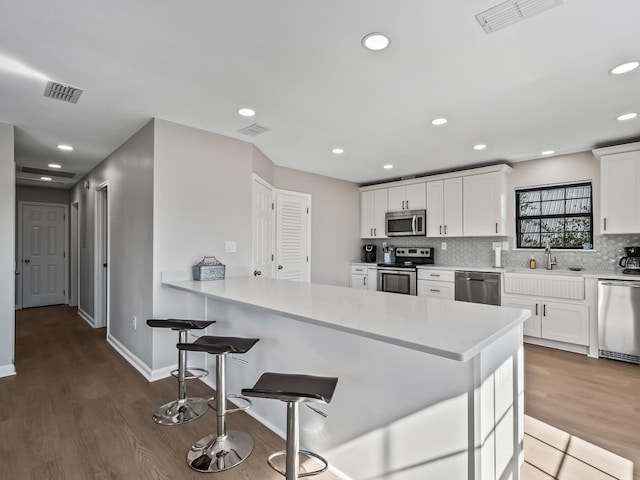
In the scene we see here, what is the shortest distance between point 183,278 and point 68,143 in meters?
2.18

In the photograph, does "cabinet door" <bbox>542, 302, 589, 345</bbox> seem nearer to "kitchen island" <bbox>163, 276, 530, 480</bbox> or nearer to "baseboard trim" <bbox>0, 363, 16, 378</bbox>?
"kitchen island" <bbox>163, 276, 530, 480</bbox>

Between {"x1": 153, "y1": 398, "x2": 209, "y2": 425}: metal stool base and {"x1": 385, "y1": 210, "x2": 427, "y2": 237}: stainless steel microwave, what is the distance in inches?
157

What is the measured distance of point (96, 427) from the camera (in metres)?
2.30

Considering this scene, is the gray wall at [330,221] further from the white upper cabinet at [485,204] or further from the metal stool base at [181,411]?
the metal stool base at [181,411]

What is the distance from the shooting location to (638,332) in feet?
11.2

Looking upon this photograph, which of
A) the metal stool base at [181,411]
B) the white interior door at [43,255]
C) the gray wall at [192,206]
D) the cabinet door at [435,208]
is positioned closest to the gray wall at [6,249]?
the gray wall at [192,206]

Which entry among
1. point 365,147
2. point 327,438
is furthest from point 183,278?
point 365,147

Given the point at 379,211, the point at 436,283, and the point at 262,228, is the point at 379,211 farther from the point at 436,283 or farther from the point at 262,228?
the point at 262,228

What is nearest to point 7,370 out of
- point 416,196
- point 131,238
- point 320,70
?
point 131,238

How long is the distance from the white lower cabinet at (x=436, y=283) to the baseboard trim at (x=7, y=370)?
488 cm

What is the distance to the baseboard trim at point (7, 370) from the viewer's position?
312 centimetres

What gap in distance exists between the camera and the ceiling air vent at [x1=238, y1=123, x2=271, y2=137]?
324 cm

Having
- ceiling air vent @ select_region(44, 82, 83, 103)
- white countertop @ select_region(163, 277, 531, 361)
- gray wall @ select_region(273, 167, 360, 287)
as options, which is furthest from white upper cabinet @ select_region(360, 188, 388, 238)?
ceiling air vent @ select_region(44, 82, 83, 103)

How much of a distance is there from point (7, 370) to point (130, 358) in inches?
40.2
